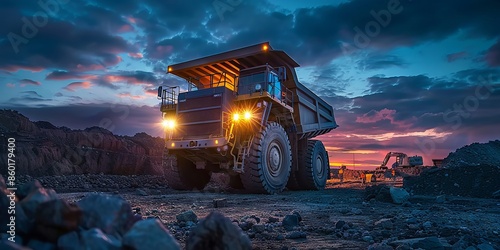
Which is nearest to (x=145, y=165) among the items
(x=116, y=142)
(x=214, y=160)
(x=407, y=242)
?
(x=116, y=142)

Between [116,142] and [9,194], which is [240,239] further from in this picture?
[116,142]

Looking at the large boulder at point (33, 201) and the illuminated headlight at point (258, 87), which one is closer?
the large boulder at point (33, 201)

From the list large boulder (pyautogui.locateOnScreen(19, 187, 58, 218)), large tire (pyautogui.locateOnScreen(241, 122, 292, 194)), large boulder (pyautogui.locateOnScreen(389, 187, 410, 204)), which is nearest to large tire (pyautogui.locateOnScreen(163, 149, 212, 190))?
large tire (pyautogui.locateOnScreen(241, 122, 292, 194))

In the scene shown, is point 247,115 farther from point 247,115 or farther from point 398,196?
point 398,196

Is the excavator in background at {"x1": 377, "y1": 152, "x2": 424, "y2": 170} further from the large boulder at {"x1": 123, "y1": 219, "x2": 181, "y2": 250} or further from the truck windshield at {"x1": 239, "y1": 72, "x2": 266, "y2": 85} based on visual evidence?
the large boulder at {"x1": 123, "y1": 219, "x2": 181, "y2": 250}

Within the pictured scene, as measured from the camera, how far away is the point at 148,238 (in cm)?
151

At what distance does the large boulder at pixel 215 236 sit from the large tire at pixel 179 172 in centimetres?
991

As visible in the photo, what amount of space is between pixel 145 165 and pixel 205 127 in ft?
46.1

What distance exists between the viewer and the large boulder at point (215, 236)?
1719 millimetres

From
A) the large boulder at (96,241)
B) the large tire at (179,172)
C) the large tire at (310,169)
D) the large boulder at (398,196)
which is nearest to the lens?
the large boulder at (96,241)

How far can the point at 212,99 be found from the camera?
10.4 m

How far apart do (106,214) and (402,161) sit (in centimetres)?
3576

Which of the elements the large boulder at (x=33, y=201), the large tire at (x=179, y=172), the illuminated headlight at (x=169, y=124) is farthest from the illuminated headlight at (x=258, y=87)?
the large boulder at (x=33, y=201)

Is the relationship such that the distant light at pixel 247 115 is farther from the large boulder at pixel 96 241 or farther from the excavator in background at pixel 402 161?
the excavator in background at pixel 402 161
